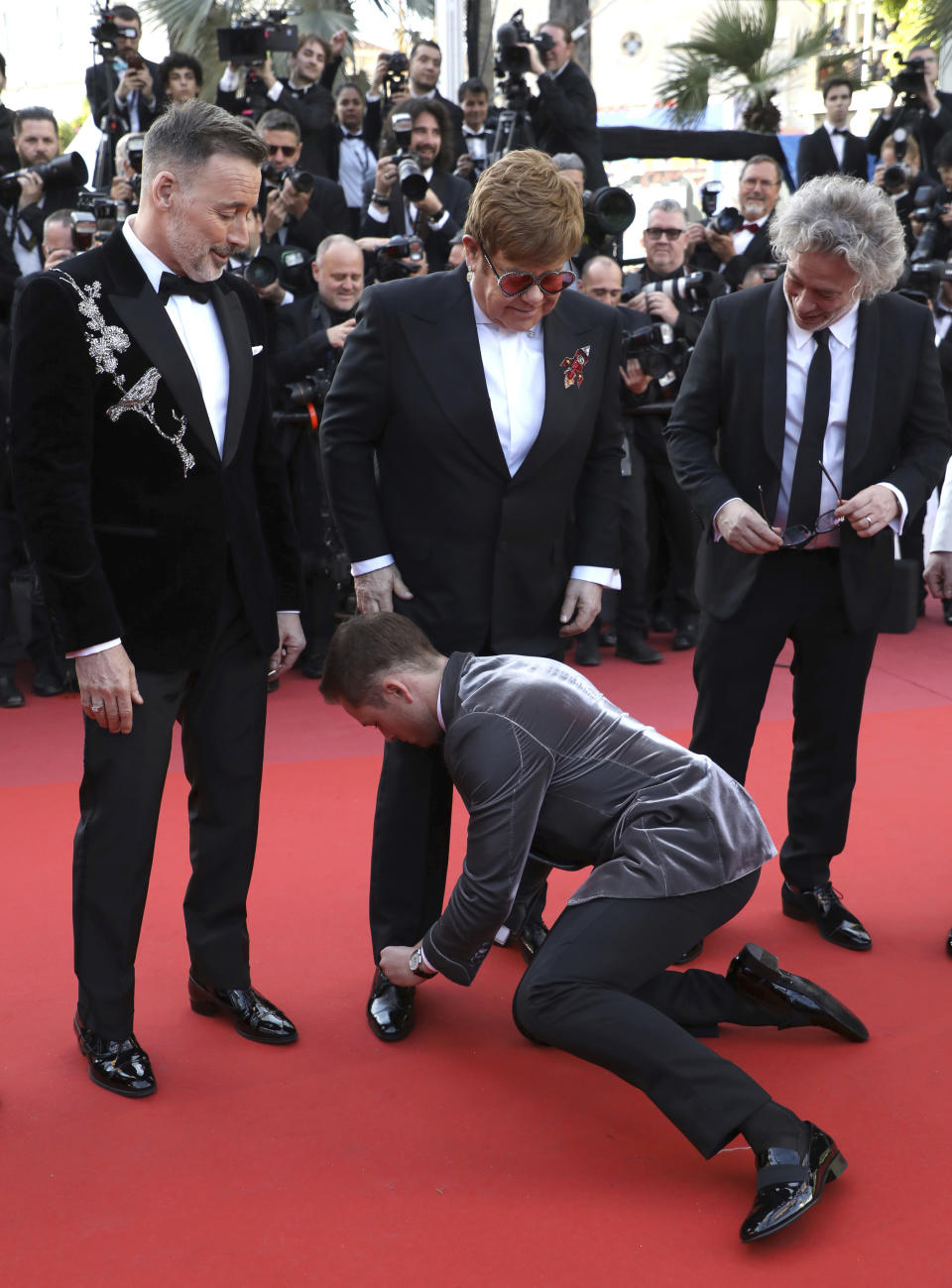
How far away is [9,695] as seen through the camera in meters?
4.57

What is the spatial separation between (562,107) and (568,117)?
5 cm

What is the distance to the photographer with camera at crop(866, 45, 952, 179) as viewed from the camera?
684cm

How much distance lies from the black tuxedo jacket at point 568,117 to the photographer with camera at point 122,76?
1790mm

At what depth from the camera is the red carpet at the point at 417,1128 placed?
6.02 ft

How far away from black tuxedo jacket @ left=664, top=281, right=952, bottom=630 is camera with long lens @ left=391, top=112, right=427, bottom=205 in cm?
290

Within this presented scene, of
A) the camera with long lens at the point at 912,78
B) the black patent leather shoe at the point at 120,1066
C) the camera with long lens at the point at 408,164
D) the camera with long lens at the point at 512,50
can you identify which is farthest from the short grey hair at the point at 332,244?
the camera with long lens at the point at 912,78

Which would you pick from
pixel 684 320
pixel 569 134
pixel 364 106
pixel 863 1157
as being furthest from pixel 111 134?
pixel 863 1157

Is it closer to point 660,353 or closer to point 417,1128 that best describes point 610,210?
point 660,353

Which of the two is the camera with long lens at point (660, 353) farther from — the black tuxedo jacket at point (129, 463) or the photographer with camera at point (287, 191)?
the black tuxedo jacket at point (129, 463)

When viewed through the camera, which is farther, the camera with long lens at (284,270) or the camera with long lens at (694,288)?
the camera with long lens at (694,288)

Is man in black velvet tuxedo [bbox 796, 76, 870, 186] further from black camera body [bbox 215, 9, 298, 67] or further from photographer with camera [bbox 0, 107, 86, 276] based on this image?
photographer with camera [bbox 0, 107, 86, 276]

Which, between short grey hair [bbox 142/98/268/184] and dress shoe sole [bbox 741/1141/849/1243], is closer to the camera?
dress shoe sole [bbox 741/1141/849/1243]

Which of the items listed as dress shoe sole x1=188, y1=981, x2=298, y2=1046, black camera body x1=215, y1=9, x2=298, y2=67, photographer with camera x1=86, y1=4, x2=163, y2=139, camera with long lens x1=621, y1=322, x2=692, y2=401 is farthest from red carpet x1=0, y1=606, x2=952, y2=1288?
black camera body x1=215, y1=9, x2=298, y2=67

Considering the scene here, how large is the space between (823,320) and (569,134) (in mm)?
4172
